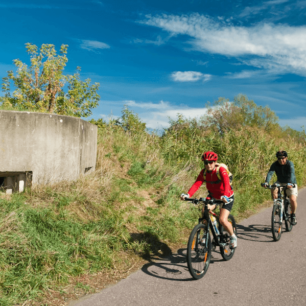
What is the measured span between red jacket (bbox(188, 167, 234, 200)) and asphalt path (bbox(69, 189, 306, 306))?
49.7 inches

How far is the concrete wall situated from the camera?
230 inches

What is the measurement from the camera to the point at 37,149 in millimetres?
6180

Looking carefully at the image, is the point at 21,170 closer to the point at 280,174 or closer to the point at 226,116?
the point at 280,174

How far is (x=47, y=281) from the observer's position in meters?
4.03

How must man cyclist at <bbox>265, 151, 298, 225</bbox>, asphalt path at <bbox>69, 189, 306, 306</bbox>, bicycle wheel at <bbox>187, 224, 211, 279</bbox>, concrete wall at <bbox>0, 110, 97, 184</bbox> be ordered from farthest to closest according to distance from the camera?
man cyclist at <bbox>265, 151, 298, 225</bbox> → concrete wall at <bbox>0, 110, 97, 184</bbox> → bicycle wheel at <bbox>187, 224, 211, 279</bbox> → asphalt path at <bbox>69, 189, 306, 306</bbox>

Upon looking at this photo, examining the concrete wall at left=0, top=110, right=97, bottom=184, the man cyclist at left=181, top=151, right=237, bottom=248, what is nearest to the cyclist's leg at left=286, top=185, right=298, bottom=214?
the man cyclist at left=181, top=151, right=237, bottom=248

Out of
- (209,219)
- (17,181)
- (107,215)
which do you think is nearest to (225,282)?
(209,219)

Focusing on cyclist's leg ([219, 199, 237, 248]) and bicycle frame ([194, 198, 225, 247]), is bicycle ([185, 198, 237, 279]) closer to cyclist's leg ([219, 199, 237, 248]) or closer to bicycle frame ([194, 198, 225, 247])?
bicycle frame ([194, 198, 225, 247])

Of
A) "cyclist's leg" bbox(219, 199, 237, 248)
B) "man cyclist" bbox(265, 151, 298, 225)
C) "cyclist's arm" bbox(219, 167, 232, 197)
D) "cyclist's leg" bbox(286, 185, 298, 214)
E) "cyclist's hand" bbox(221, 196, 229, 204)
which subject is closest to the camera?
"cyclist's hand" bbox(221, 196, 229, 204)

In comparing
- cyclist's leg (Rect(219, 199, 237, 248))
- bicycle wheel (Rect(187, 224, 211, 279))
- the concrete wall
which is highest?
A: the concrete wall

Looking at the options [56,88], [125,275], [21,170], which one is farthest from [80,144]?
[56,88]

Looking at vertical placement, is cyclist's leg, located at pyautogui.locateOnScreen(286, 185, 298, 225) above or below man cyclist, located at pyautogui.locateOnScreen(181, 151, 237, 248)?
below

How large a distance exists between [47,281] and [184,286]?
1.93 meters

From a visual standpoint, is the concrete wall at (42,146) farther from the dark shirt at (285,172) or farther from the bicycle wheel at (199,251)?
the dark shirt at (285,172)
